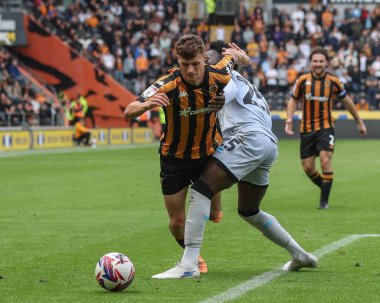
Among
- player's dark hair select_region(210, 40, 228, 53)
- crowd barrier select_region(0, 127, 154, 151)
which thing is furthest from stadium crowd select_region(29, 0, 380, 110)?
player's dark hair select_region(210, 40, 228, 53)

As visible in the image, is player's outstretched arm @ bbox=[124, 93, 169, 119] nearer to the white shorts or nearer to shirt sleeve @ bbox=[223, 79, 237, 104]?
shirt sleeve @ bbox=[223, 79, 237, 104]

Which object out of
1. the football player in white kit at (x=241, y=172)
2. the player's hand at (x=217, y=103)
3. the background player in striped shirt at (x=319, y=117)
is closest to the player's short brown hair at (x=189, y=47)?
the player's hand at (x=217, y=103)

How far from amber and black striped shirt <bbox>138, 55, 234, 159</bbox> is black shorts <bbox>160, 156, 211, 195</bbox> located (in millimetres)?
60

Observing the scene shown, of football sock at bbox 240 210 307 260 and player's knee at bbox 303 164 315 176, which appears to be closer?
football sock at bbox 240 210 307 260

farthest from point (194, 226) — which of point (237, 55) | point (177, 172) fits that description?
point (237, 55)

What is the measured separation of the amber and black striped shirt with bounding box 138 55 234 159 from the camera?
8.56 meters

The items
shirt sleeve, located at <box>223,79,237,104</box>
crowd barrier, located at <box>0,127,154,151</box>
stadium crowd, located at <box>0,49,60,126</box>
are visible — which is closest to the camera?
shirt sleeve, located at <box>223,79,237,104</box>

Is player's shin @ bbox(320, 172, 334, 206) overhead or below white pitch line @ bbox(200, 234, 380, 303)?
below

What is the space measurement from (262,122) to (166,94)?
1.04 metres

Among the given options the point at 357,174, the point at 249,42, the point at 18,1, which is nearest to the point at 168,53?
the point at 249,42

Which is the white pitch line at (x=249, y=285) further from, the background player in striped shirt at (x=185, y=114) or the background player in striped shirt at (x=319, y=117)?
the background player in striped shirt at (x=319, y=117)

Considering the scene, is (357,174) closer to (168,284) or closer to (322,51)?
(322,51)

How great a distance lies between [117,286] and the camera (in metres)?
8.01

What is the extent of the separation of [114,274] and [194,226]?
2.86 feet
